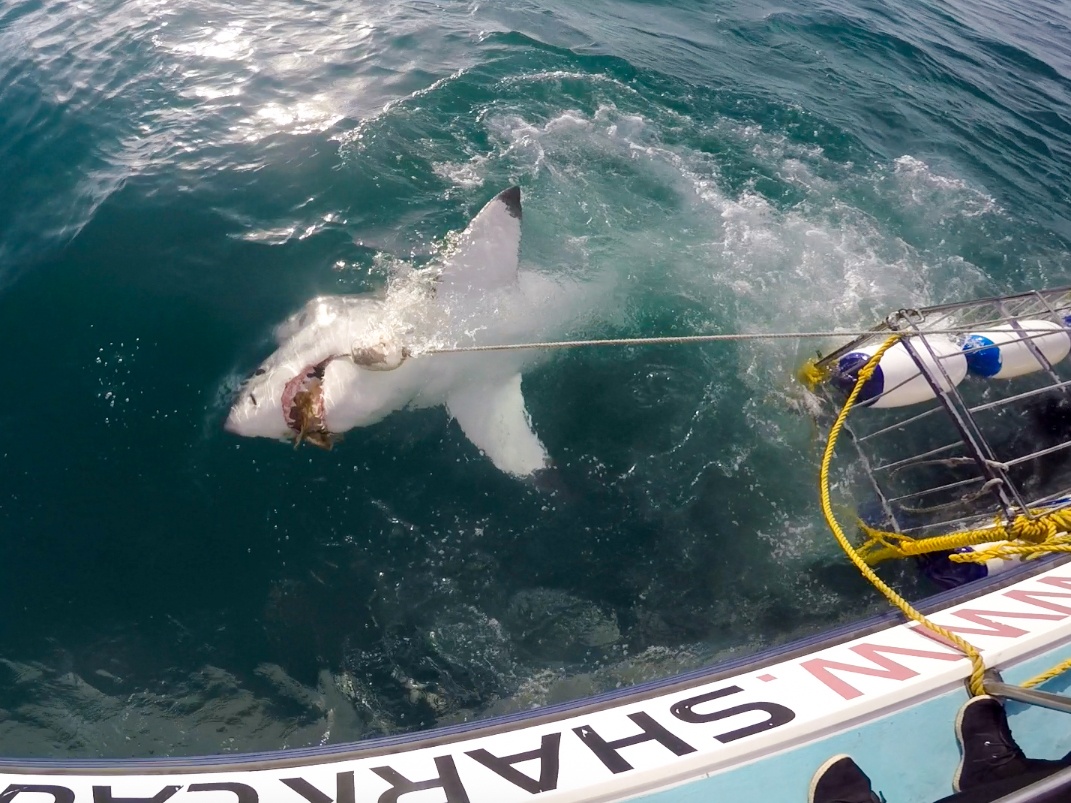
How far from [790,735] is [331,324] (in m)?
5.48

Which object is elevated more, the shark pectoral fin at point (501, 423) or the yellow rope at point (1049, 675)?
the yellow rope at point (1049, 675)

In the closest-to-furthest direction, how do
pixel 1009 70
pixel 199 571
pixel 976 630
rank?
pixel 976 630 < pixel 199 571 < pixel 1009 70

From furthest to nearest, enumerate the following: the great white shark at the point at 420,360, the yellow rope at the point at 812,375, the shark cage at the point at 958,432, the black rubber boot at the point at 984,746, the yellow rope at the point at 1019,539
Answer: the yellow rope at the point at 812,375, the great white shark at the point at 420,360, the shark cage at the point at 958,432, the yellow rope at the point at 1019,539, the black rubber boot at the point at 984,746

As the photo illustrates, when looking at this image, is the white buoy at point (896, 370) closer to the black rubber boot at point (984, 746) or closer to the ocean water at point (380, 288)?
the ocean water at point (380, 288)

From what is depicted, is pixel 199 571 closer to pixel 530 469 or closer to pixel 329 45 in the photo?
pixel 530 469

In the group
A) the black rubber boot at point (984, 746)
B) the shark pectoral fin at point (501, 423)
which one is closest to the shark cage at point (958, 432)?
the black rubber boot at point (984, 746)

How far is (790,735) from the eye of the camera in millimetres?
3139

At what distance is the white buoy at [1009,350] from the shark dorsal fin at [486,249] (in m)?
4.80

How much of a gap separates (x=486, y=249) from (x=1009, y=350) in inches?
220

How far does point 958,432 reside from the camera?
21.2ft

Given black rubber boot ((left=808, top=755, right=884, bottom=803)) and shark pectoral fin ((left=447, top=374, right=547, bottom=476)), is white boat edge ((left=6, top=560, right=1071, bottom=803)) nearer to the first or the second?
black rubber boot ((left=808, top=755, right=884, bottom=803))

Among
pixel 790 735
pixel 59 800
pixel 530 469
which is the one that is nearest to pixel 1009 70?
pixel 530 469

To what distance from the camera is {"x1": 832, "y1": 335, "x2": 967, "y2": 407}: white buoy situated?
19.6 feet

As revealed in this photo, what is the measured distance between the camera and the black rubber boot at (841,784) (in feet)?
9.84
